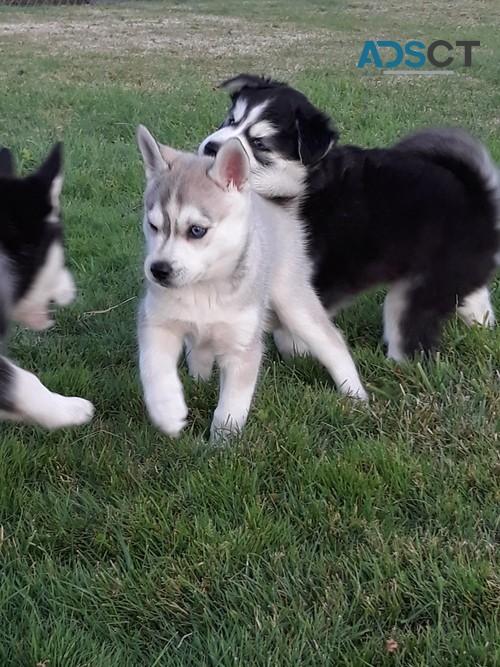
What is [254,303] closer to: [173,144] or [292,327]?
[292,327]

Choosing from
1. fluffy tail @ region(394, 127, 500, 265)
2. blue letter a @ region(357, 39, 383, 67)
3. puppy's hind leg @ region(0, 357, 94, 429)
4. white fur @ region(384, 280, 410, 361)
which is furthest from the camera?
blue letter a @ region(357, 39, 383, 67)

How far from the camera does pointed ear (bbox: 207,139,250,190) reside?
277cm

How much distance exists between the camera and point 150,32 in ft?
54.6

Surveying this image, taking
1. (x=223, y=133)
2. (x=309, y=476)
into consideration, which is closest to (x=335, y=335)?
(x=309, y=476)

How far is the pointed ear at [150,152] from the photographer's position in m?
2.92

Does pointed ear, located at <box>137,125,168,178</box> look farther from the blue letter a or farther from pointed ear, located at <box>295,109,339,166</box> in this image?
the blue letter a

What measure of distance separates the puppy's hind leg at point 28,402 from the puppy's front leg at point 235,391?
0.55 meters

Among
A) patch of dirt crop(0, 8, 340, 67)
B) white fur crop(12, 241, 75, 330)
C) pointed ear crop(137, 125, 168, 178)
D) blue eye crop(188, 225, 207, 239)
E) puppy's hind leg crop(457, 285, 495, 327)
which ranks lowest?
patch of dirt crop(0, 8, 340, 67)

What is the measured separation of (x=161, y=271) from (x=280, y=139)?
1319mm

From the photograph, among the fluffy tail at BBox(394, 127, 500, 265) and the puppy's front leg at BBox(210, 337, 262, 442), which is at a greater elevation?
the fluffy tail at BBox(394, 127, 500, 265)

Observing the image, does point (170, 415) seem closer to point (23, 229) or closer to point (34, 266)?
point (34, 266)

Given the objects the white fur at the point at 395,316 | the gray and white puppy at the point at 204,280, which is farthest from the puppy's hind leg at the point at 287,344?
the white fur at the point at 395,316

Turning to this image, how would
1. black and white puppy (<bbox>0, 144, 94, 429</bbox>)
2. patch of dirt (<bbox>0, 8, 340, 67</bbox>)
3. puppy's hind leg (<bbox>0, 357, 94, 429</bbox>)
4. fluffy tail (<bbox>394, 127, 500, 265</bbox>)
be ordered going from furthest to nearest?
patch of dirt (<bbox>0, 8, 340, 67</bbox>) < fluffy tail (<bbox>394, 127, 500, 265</bbox>) < black and white puppy (<bbox>0, 144, 94, 429</bbox>) < puppy's hind leg (<bbox>0, 357, 94, 429</bbox>)

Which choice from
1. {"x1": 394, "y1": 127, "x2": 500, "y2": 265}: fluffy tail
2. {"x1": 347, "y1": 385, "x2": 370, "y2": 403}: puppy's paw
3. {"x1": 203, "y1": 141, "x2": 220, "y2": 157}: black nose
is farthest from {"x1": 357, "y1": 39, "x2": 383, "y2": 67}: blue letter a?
{"x1": 347, "y1": 385, "x2": 370, "y2": 403}: puppy's paw
